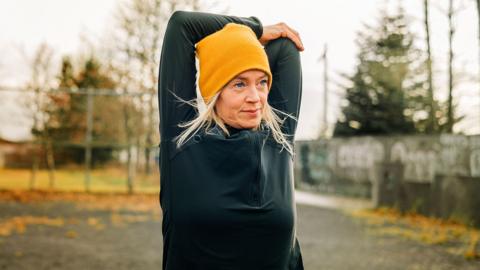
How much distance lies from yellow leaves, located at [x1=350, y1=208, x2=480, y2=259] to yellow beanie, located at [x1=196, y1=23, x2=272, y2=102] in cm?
549

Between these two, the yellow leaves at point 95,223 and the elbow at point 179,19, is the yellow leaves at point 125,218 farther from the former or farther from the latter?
the elbow at point 179,19

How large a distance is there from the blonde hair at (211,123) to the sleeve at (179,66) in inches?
1.0

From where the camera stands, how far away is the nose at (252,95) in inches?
51.0

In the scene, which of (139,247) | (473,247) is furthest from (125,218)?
(473,247)

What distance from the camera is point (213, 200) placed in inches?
48.1

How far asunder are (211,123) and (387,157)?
12958mm

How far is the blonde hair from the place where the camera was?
4.25ft

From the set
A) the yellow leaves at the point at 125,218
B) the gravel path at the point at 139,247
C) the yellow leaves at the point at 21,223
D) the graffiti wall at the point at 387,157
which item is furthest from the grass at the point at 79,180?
the graffiti wall at the point at 387,157

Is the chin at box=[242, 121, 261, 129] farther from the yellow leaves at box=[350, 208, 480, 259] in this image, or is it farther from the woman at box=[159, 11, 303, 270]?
the yellow leaves at box=[350, 208, 480, 259]

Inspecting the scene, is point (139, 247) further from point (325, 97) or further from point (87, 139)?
point (325, 97)

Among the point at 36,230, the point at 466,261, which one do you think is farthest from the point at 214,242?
the point at 36,230

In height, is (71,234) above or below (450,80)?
below

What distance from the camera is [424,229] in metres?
8.12

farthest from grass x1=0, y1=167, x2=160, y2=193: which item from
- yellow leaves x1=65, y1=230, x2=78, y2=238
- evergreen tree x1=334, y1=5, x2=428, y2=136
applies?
evergreen tree x1=334, y1=5, x2=428, y2=136
